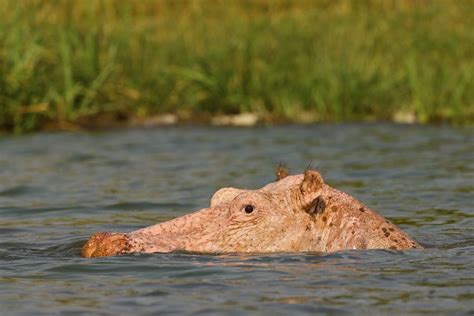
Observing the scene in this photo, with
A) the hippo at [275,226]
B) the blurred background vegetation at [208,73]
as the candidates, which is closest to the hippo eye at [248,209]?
the hippo at [275,226]

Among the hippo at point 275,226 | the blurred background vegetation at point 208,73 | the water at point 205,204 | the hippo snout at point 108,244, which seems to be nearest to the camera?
the water at point 205,204

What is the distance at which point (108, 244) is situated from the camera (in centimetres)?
730

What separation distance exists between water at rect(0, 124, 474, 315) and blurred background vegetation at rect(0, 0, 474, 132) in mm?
649

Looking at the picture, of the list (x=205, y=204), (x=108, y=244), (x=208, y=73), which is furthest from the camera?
(x=208, y=73)

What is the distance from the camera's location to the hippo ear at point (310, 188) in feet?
24.0

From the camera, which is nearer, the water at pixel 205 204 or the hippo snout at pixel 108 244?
the water at pixel 205 204

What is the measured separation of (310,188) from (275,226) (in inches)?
13.6

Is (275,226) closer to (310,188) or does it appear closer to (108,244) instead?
(310,188)

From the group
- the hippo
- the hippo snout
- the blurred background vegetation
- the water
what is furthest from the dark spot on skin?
the blurred background vegetation

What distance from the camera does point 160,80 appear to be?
17.1m

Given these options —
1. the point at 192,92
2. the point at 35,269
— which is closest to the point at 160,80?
the point at 192,92

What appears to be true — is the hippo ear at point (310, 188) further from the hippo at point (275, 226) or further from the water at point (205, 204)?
the water at point (205, 204)

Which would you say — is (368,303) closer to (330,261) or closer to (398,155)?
(330,261)

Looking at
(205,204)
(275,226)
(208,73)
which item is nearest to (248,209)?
(275,226)
